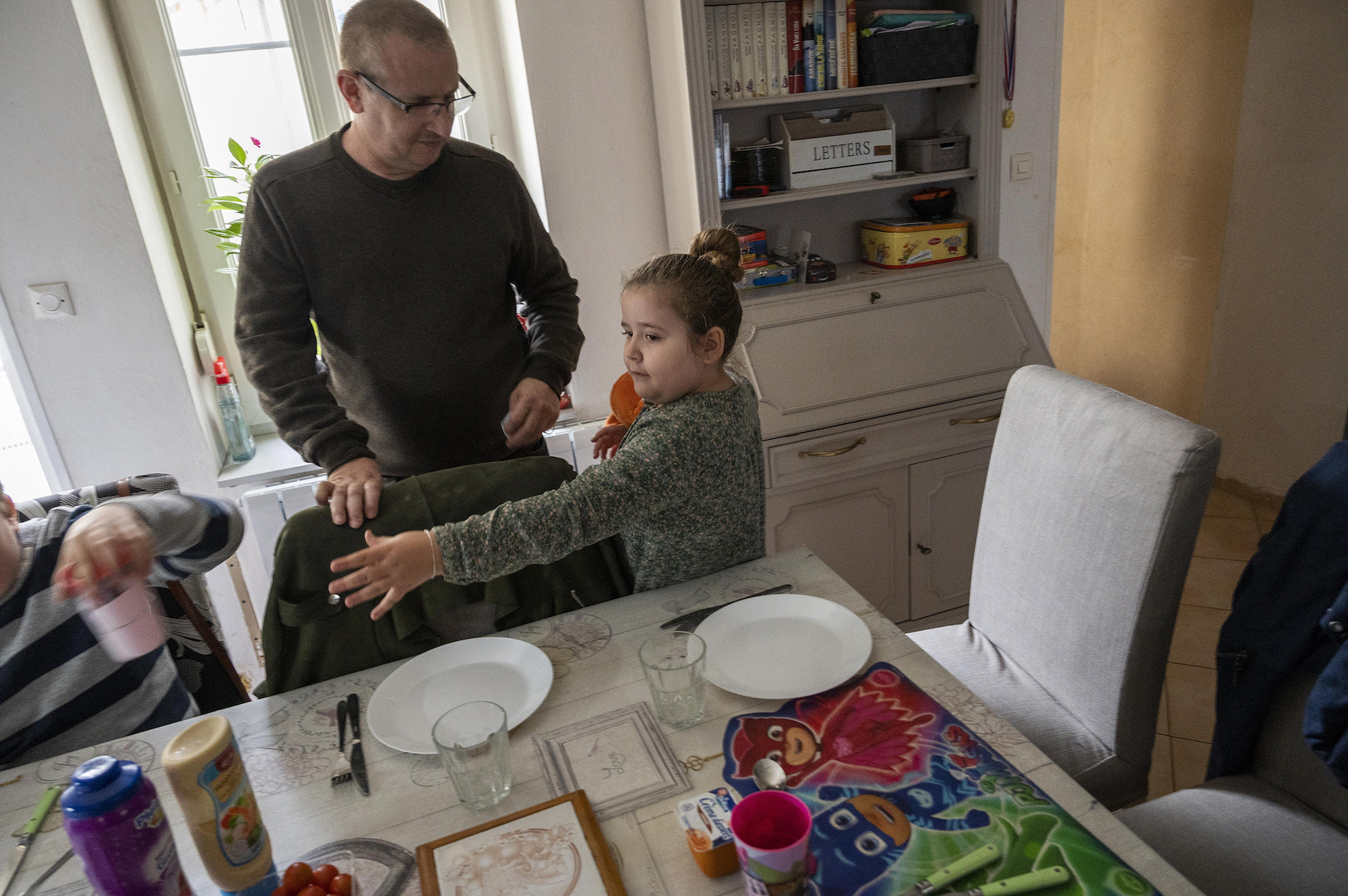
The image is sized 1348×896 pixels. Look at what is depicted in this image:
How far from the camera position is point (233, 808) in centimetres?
77

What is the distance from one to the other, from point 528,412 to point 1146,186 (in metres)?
2.64

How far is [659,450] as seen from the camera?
116 centimetres

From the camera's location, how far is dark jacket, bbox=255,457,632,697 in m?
1.16

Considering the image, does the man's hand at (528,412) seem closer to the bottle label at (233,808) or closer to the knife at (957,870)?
the bottle label at (233,808)

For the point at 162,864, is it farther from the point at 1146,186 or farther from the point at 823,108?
the point at 1146,186

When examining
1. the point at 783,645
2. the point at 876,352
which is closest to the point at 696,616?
the point at 783,645

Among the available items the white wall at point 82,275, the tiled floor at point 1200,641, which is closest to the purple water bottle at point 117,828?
the tiled floor at point 1200,641

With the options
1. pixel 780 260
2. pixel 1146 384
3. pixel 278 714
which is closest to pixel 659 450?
pixel 278 714

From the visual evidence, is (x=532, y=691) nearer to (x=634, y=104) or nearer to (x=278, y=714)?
(x=278, y=714)

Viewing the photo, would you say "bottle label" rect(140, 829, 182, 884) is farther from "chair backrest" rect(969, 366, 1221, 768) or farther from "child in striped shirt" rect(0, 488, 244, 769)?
"chair backrest" rect(969, 366, 1221, 768)

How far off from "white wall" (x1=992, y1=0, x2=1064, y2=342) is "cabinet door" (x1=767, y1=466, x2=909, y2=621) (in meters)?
0.74

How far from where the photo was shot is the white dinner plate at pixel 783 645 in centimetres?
101

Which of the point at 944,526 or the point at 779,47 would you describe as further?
the point at 944,526

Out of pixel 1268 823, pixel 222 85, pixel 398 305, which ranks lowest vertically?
pixel 1268 823
